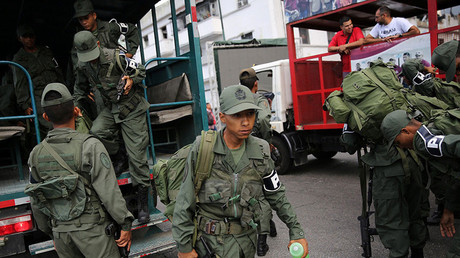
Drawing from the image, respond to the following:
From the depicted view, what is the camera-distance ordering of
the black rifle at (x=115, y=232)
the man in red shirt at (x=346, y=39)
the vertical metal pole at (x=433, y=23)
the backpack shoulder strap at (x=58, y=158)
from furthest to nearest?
1. the man in red shirt at (x=346, y=39)
2. the vertical metal pole at (x=433, y=23)
3. the black rifle at (x=115, y=232)
4. the backpack shoulder strap at (x=58, y=158)

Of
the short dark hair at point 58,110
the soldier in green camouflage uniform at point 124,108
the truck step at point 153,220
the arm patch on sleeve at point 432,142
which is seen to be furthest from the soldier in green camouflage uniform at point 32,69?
the arm patch on sleeve at point 432,142

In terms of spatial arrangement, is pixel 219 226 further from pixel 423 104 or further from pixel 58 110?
pixel 423 104

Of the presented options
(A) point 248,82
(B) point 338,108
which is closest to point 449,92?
(B) point 338,108

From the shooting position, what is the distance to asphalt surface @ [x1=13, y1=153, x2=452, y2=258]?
3672mm

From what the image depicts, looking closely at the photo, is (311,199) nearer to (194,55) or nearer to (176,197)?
(194,55)

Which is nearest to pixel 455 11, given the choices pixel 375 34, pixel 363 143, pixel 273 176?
pixel 375 34

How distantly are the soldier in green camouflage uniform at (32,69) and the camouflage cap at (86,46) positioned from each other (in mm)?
1503

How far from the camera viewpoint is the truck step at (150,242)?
307cm

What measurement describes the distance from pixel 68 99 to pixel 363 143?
259 centimetres

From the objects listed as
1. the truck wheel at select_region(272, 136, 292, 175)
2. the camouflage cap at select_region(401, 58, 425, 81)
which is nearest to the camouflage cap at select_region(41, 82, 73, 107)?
the camouflage cap at select_region(401, 58, 425, 81)

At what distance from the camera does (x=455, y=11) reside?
6559 mm

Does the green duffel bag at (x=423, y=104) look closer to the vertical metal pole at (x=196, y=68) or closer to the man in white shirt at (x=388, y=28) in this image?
the vertical metal pole at (x=196, y=68)

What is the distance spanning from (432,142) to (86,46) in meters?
2.82

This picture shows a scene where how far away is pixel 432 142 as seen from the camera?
1867 millimetres
